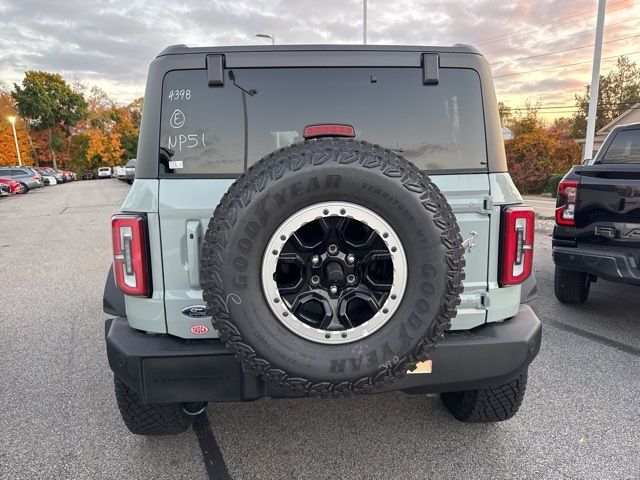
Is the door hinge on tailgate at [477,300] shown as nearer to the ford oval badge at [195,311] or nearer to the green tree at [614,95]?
the ford oval badge at [195,311]

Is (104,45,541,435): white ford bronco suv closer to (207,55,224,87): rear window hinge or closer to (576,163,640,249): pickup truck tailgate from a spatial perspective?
(207,55,224,87): rear window hinge

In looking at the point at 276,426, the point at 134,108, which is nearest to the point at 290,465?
the point at 276,426

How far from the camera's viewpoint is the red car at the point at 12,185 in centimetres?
2487

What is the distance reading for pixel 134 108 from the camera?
66125 millimetres

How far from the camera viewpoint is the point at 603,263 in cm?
390

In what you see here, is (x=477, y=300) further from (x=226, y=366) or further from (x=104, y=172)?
(x=104, y=172)

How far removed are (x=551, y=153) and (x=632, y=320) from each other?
782 inches

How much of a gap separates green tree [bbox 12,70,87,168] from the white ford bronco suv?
70.9 metres

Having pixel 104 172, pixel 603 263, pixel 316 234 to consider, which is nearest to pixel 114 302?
pixel 316 234

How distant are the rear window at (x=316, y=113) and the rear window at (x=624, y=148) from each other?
321 centimetres

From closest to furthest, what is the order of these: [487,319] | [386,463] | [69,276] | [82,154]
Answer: [487,319] → [386,463] → [69,276] → [82,154]

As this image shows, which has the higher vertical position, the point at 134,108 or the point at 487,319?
the point at 134,108

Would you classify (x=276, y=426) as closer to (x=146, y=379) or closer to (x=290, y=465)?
(x=290, y=465)

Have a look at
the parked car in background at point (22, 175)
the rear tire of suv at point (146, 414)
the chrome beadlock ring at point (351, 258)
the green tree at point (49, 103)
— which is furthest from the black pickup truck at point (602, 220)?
the green tree at point (49, 103)
